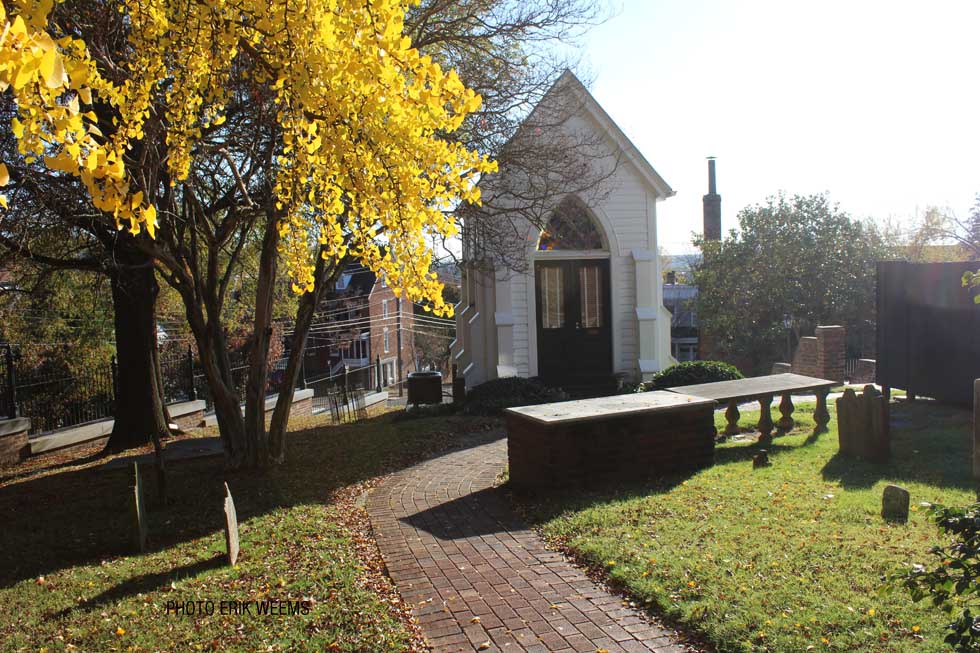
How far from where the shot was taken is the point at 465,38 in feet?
37.9

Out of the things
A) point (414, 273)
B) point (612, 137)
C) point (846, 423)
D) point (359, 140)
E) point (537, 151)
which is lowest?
point (846, 423)

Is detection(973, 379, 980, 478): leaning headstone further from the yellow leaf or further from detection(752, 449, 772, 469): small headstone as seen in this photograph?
the yellow leaf

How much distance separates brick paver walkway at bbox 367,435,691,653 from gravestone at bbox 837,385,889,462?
4.47 m

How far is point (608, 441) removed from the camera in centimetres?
852

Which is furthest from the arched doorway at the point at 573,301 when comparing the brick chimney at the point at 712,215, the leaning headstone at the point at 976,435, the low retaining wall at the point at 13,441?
the brick chimney at the point at 712,215

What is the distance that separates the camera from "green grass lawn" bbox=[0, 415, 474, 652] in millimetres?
5066

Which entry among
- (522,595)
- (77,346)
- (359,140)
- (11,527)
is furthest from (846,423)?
(77,346)

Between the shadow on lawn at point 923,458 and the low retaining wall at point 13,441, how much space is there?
513 inches

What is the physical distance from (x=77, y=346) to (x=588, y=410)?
1869 cm

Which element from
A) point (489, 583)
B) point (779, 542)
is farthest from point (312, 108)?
point (779, 542)

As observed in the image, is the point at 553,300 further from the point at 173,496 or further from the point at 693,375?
the point at 173,496

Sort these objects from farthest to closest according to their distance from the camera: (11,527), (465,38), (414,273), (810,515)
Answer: (465,38)
(11,527)
(810,515)
(414,273)

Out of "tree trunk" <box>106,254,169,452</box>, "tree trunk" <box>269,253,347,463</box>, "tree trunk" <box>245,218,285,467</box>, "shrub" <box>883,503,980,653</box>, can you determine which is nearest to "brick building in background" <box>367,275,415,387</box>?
"tree trunk" <box>106,254,169,452</box>

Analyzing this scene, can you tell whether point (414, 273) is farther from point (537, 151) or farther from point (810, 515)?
point (537, 151)
